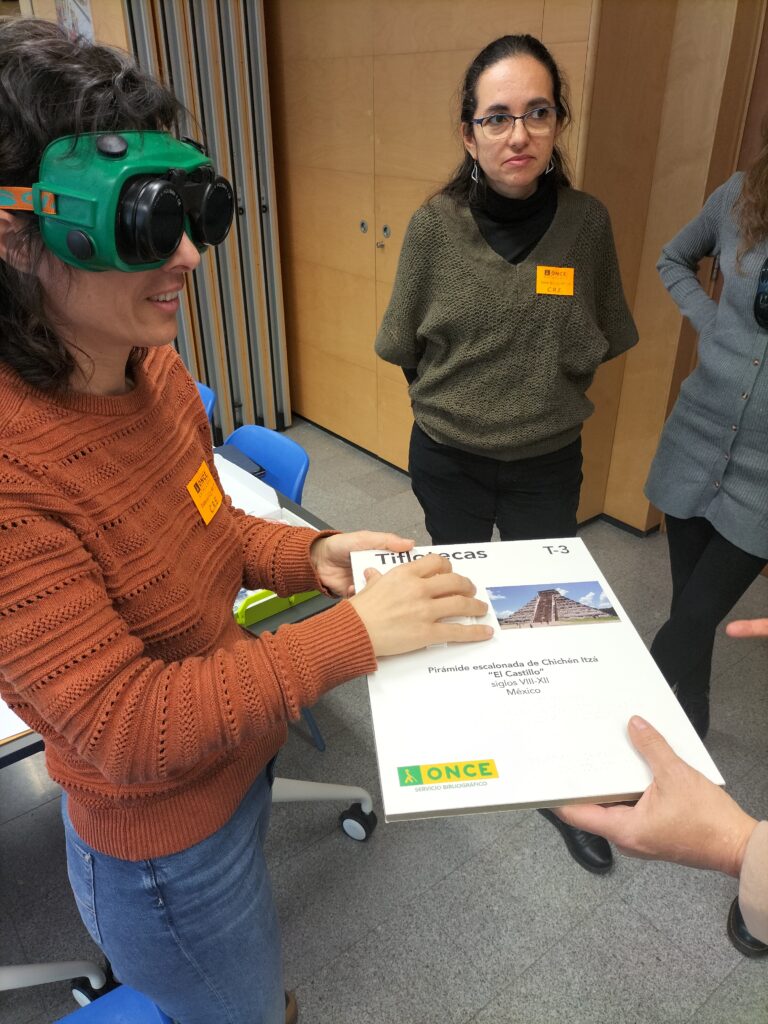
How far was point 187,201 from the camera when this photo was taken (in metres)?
0.74

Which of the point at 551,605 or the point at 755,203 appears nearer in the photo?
the point at 551,605

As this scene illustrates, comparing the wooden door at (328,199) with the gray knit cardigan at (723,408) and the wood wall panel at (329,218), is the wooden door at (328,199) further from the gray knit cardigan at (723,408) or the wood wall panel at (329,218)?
the gray knit cardigan at (723,408)

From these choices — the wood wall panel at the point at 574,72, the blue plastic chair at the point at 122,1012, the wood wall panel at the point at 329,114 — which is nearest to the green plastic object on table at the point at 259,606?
the blue plastic chair at the point at 122,1012

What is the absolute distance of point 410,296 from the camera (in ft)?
5.80

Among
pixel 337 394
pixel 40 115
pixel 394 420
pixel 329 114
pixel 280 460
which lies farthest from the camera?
pixel 337 394

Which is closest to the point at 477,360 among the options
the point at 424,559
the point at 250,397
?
the point at 424,559

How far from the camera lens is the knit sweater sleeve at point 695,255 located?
5.77ft

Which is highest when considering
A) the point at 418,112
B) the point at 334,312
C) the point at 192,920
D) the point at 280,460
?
the point at 418,112

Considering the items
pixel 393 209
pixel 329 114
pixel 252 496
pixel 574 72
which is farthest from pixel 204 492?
pixel 329 114

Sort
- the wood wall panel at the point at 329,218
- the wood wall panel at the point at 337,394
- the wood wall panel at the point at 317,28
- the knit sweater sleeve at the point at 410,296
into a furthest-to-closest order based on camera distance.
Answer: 1. the wood wall panel at the point at 337,394
2. the wood wall panel at the point at 329,218
3. the wood wall panel at the point at 317,28
4. the knit sweater sleeve at the point at 410,296

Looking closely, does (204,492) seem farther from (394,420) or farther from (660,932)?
(394,420)

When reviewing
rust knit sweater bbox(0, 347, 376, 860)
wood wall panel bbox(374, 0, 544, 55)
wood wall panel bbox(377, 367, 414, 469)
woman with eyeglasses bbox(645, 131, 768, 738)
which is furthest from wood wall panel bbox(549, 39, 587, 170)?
rust knit sweater bbox(0, 347, 376, 860)

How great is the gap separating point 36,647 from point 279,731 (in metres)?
0.44

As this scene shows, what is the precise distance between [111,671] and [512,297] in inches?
51.2
